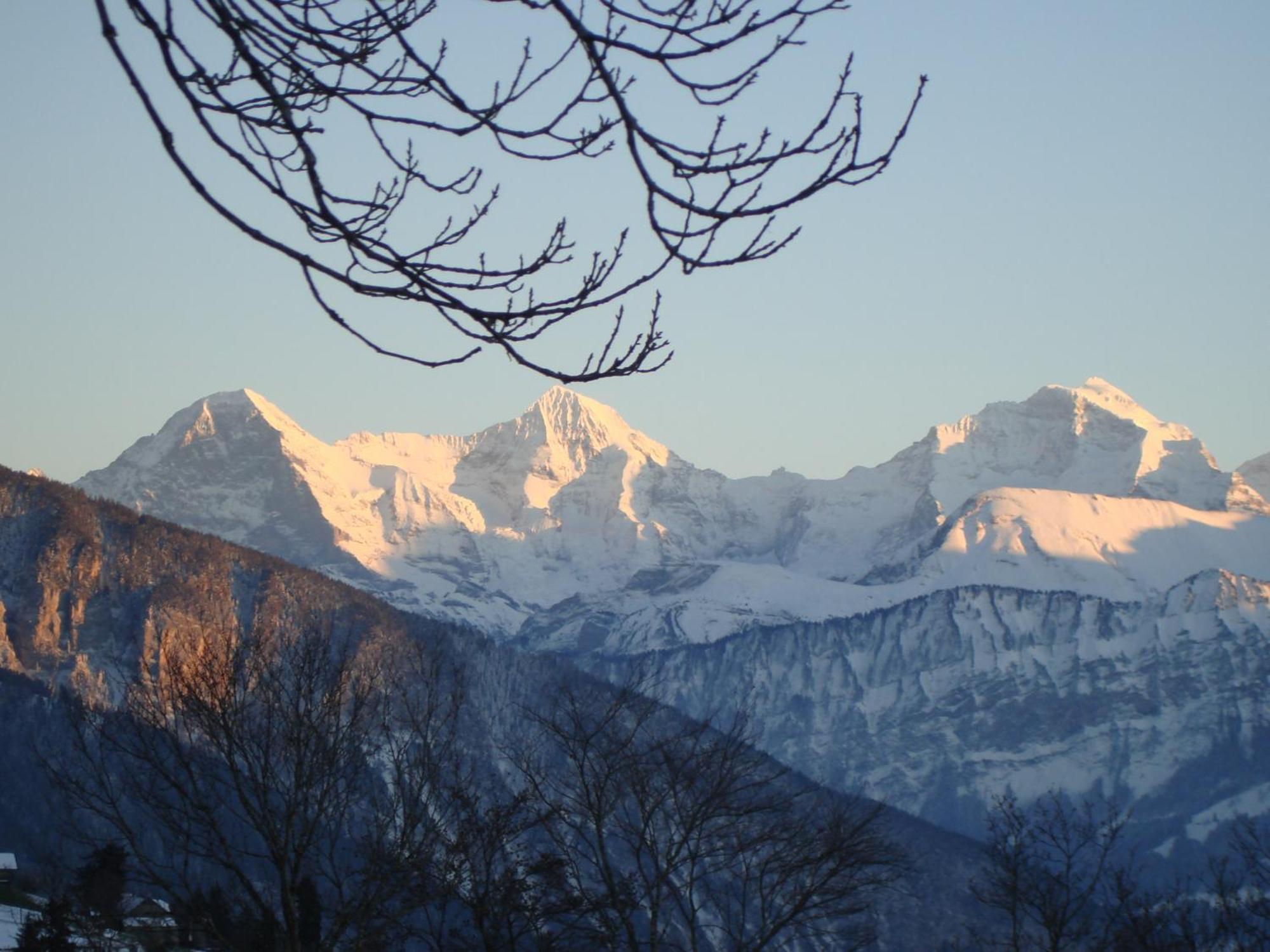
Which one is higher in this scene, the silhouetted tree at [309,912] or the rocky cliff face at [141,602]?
the rocky cliff face at [141,602]

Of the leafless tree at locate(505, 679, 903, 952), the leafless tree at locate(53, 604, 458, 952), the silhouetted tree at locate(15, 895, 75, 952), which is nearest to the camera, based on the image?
the leafless tree at locate(53, 604, 458, 952)

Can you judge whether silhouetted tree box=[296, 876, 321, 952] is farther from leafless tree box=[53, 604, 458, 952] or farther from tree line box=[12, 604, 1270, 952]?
leafless tree box=[53, 604, 458, 952]

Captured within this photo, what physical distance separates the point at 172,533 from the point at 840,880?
143424 mm

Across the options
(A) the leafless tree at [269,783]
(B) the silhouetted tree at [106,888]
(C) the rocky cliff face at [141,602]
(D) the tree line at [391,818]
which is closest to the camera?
(A) the leafless tree at [269,783]

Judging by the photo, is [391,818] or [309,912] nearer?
[391,818]

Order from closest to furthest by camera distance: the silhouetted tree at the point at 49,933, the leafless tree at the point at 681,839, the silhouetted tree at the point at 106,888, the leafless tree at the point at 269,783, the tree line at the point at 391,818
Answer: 1. the leafless tree at the point at 269,783
2. the tree line at the point at 391,818
3. the silhouetted tree at the point at 106,888
4. the silhouetted tree at the point at 49,933
5. the leafless tree at the point at 681,839

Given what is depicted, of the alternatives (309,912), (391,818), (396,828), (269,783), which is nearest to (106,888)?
(309,912)

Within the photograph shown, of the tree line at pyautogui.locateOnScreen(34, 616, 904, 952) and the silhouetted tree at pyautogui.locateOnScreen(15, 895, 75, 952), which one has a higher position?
the tree line at pyautogui.locateOnScreen(34, 616, 904, 952)

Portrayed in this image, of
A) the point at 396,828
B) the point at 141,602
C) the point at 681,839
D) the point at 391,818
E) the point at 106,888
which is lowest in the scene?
the point at 106,888

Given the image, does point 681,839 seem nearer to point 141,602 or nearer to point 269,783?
point 269,783

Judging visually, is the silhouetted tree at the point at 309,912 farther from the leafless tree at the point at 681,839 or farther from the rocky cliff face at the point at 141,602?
the rocky cliff face at the point at 141,602

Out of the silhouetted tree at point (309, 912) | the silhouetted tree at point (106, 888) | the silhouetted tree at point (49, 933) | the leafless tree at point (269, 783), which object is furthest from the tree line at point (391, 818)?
the silhouetted tree at point (49, 933)

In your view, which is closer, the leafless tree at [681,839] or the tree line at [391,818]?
the tree line at [391,818]

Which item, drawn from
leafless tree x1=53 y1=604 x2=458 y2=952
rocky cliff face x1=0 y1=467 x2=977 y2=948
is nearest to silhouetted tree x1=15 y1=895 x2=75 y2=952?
leafless tree x1=53 y1=604 x2=458 y2=952
